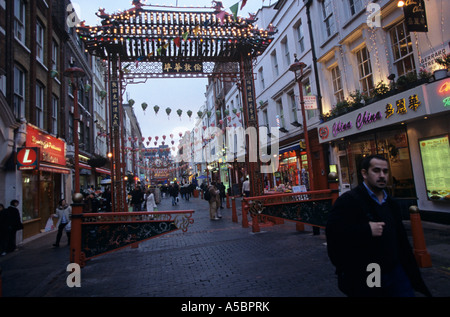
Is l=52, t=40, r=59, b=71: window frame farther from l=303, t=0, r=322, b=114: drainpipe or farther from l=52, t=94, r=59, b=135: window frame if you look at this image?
l=303, t=0, r=322, b=114: drainpipe

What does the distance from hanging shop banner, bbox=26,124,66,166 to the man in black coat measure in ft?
37.7

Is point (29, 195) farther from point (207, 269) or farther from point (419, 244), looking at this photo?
point (419, 244)

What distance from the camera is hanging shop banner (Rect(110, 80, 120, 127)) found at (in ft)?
38.8

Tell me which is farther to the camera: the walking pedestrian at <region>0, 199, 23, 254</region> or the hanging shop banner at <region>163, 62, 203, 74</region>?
the hanging shop banner at <region>163, 62, 203, 74</region>

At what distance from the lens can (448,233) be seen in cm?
712

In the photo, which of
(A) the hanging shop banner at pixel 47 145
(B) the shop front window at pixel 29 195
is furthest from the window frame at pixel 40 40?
(B) the shop front window at pixel 29 195

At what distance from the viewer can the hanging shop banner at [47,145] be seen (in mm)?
11070

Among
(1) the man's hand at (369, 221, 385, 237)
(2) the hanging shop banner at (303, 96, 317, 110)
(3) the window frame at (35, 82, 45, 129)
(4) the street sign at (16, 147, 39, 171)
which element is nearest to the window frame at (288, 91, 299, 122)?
(2) the hanging shop banner at (303, 96, 317, 110)

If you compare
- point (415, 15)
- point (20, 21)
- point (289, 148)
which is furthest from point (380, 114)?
point (20, 21)

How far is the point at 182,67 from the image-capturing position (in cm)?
1319

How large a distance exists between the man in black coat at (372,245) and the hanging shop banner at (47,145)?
37.7 ft

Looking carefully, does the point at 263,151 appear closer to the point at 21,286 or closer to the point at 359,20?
the point at 359,20

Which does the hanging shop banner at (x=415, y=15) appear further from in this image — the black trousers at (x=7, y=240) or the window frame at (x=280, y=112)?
the black trousers at (x=7, y=240)
